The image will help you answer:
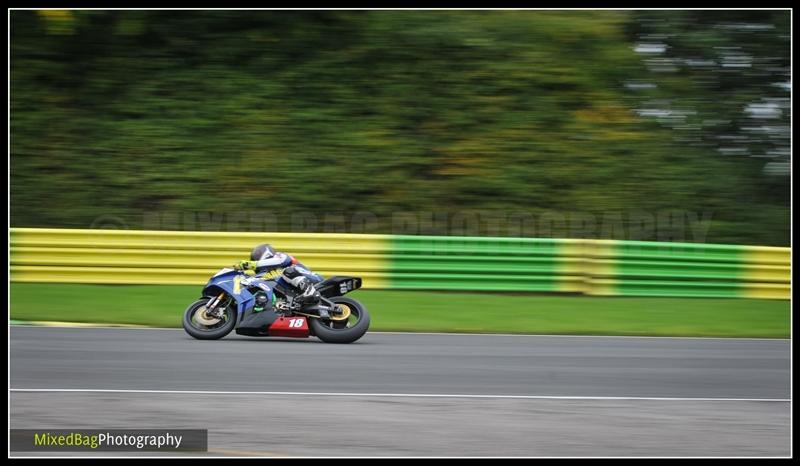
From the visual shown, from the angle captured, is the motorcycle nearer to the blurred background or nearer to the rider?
the rider

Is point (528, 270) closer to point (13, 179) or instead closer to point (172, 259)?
point (172, 259)

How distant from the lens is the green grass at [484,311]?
11.8m

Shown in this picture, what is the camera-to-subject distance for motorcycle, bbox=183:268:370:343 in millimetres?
9977

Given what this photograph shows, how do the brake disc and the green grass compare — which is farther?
the green grass

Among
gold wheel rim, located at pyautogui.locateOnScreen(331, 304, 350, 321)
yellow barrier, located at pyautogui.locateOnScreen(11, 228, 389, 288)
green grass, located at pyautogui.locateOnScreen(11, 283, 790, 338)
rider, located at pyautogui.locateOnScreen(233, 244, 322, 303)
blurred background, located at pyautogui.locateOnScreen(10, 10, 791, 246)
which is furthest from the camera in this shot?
blurred background, located at pyautogui.locateOnScreen(10, 10, 791, 246)

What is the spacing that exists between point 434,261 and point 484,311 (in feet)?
5.55

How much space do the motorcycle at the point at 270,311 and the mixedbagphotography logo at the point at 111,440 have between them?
4.22 m

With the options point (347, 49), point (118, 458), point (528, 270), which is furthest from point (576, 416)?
point (347, 49)

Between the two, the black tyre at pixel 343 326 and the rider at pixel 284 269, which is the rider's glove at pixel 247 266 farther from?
the black tyre at pixel 343 326

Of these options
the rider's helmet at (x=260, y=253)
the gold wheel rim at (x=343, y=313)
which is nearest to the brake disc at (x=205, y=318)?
the rider's helmet at (x=260, y=253)

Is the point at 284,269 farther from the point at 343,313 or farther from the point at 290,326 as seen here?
the point at 343,313

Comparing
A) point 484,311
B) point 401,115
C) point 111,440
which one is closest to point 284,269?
point 484,311

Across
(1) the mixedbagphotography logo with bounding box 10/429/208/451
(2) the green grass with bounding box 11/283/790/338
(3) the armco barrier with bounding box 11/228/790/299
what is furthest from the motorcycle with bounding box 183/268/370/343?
(1) the mixedbagphotography logo with bounding box 10/429/208/451

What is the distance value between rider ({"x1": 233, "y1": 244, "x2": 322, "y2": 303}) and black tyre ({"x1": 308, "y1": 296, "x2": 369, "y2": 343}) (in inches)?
10.9
